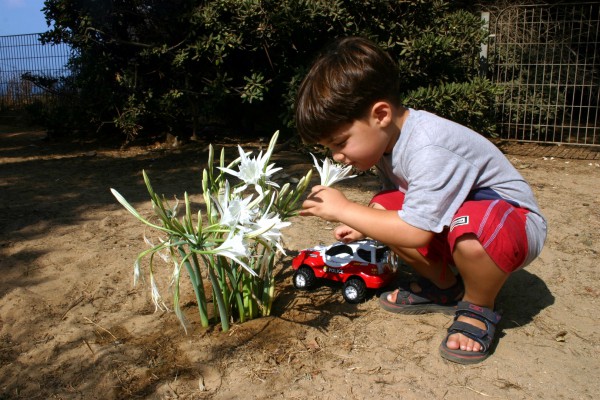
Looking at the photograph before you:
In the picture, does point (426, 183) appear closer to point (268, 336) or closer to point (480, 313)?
point (480, 313)

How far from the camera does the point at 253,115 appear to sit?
303 inches

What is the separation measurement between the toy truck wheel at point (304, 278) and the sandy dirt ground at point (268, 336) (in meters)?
0.05

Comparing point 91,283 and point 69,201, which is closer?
point 91,283

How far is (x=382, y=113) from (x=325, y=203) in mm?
416

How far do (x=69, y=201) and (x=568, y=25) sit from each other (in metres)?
8.10

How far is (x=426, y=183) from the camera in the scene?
200 centimetres

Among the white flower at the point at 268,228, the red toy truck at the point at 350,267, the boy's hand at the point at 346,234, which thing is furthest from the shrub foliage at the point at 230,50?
the white flower at the point at 268,228

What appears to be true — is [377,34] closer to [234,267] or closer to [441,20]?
[441,20]

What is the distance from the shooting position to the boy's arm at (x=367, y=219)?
2023 millimetres

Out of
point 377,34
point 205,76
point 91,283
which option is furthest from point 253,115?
point 91,283

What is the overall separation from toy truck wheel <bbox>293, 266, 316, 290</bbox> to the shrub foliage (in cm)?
329

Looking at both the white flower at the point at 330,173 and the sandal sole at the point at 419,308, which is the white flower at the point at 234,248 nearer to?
the white flower at the point at 330,173

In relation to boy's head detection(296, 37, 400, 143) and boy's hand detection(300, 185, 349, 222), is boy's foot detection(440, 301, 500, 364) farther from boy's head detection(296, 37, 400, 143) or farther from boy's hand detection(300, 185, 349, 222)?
boy's head detection(296, 37, 400, 143)

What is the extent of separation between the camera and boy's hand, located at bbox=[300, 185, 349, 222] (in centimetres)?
213
